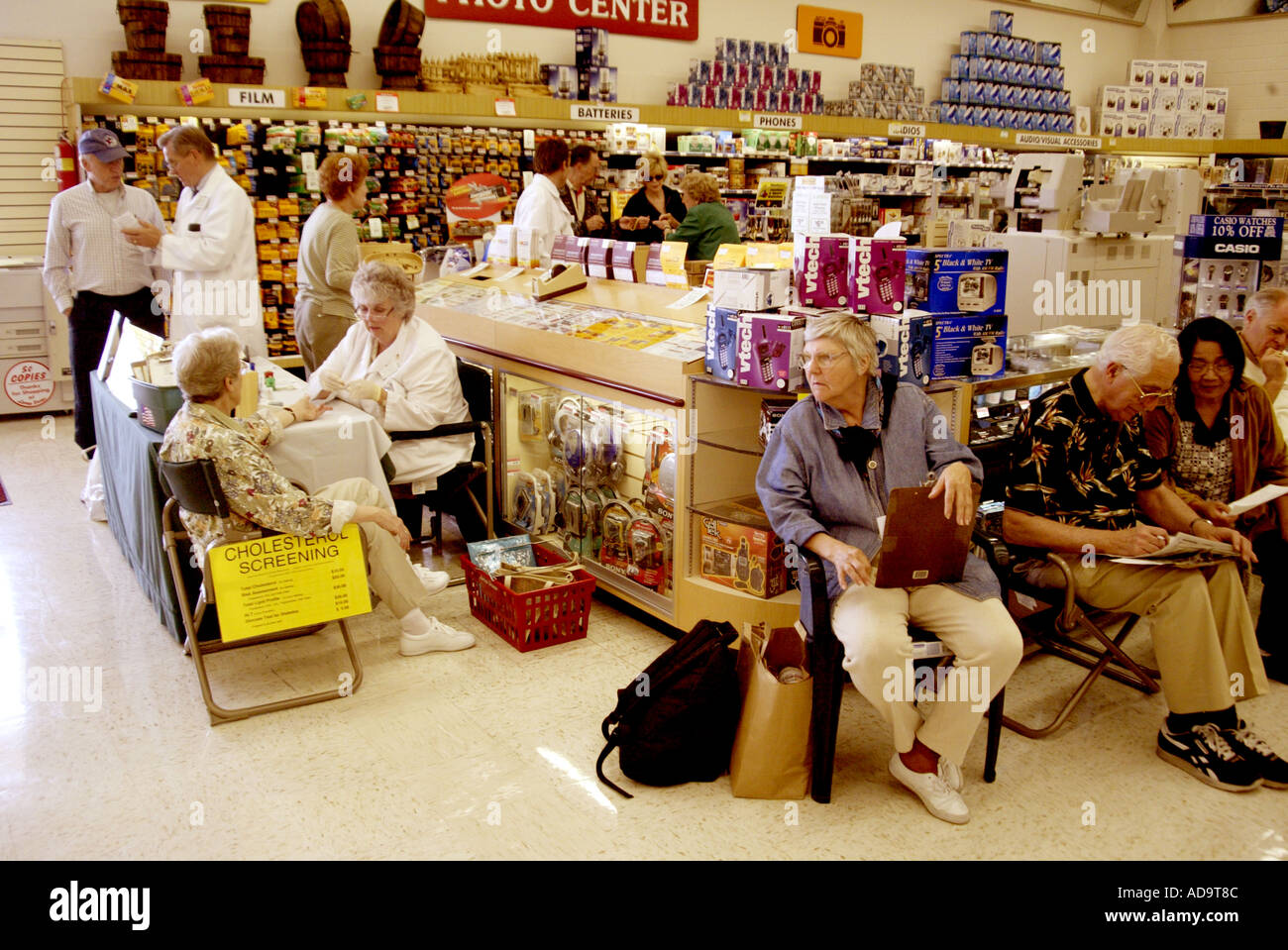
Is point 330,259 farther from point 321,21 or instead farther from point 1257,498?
point 1257,498

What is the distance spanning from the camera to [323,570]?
11.4ft

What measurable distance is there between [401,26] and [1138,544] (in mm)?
7358

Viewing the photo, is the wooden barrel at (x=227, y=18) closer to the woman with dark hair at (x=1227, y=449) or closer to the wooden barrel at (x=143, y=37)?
the wooden barrel at (x=143, y=37)

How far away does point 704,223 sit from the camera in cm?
655

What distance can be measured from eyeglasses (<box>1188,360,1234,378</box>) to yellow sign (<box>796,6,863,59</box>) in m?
9.25

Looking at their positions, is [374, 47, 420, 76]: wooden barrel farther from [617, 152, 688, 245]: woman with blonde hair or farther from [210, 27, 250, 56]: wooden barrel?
[617, 152, 688, 245]: woman with blonde hair

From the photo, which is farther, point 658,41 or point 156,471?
point 658,41

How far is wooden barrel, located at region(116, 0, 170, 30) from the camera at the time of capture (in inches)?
289

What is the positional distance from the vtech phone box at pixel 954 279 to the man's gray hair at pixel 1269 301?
3.85 ft

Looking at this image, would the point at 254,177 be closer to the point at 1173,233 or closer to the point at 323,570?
the point at 323,570

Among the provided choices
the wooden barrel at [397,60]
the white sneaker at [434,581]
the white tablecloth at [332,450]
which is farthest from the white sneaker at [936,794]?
the wooden barrel at [397,60]

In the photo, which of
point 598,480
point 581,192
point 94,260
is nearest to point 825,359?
point 598,480

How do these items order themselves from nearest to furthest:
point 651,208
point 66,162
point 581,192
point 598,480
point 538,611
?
point 538,611, point 598,480, point 66,162, point 651,208, point 581,192
